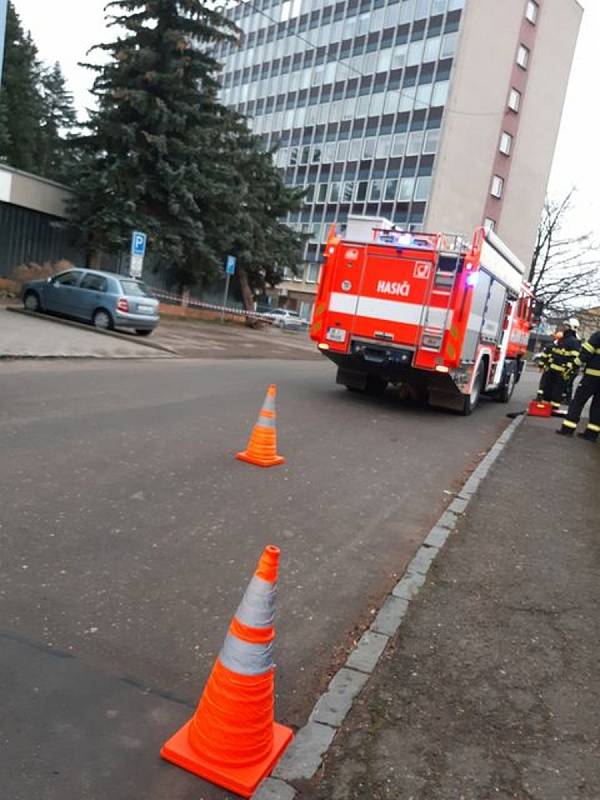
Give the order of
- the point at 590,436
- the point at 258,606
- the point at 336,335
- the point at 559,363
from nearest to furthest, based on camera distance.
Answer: the point at 258,606
the point at 590,436
the point at 336,335
the point at 559,363

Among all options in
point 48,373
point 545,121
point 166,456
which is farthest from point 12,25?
Answer: point 166,456

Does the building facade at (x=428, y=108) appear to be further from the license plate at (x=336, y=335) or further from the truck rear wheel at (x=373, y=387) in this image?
the license plate at (x=336, y=335)

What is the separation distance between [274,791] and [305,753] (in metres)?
0.26

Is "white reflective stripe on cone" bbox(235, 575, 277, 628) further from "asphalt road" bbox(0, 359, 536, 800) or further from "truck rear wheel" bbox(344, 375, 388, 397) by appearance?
"truck rear wheel" bbox(344, 375, 388, 397)

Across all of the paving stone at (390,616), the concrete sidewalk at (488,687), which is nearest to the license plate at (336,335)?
the concrete sidewalk at (488,687)

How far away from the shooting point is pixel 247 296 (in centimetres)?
3606

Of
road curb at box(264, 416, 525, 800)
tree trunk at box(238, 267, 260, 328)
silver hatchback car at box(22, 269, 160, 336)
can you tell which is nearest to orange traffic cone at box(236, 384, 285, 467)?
road curb at box(264, 416, 525, 800)

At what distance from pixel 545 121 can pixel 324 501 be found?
54.5 metres

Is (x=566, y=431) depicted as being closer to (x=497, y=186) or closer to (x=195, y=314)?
(x=195, y=314)

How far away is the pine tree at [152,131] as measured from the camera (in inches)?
976

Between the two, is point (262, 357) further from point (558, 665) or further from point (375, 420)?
point (558, 665)

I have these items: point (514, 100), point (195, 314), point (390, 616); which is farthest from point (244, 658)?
point (514, 100)

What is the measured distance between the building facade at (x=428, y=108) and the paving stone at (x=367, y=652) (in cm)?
4440

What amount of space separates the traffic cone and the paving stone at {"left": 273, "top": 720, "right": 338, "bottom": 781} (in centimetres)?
6
